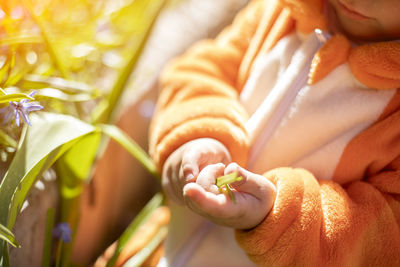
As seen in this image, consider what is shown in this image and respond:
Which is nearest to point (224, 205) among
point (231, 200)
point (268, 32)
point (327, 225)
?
point (231, 200)

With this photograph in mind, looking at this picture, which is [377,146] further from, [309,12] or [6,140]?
[6,140]

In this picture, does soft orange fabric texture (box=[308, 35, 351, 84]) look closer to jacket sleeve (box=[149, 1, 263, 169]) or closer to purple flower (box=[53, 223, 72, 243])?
jacket sleeve (box=[149, 1, 263, 169])

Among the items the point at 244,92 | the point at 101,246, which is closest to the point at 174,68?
the point at 244,92

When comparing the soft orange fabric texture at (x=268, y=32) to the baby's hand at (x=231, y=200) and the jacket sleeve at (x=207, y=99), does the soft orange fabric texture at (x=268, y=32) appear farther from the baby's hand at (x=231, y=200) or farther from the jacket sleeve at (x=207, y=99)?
the baby's hand at (x=231, y=200)

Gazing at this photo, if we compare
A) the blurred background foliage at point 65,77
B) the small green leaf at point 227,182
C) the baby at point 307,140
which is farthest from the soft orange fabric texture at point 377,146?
the blurred background foliage at point 65,77

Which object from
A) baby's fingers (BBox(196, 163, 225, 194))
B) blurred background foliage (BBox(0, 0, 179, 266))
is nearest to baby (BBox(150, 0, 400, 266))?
baby's fingers (BBox(196, 163, 225, 194))
